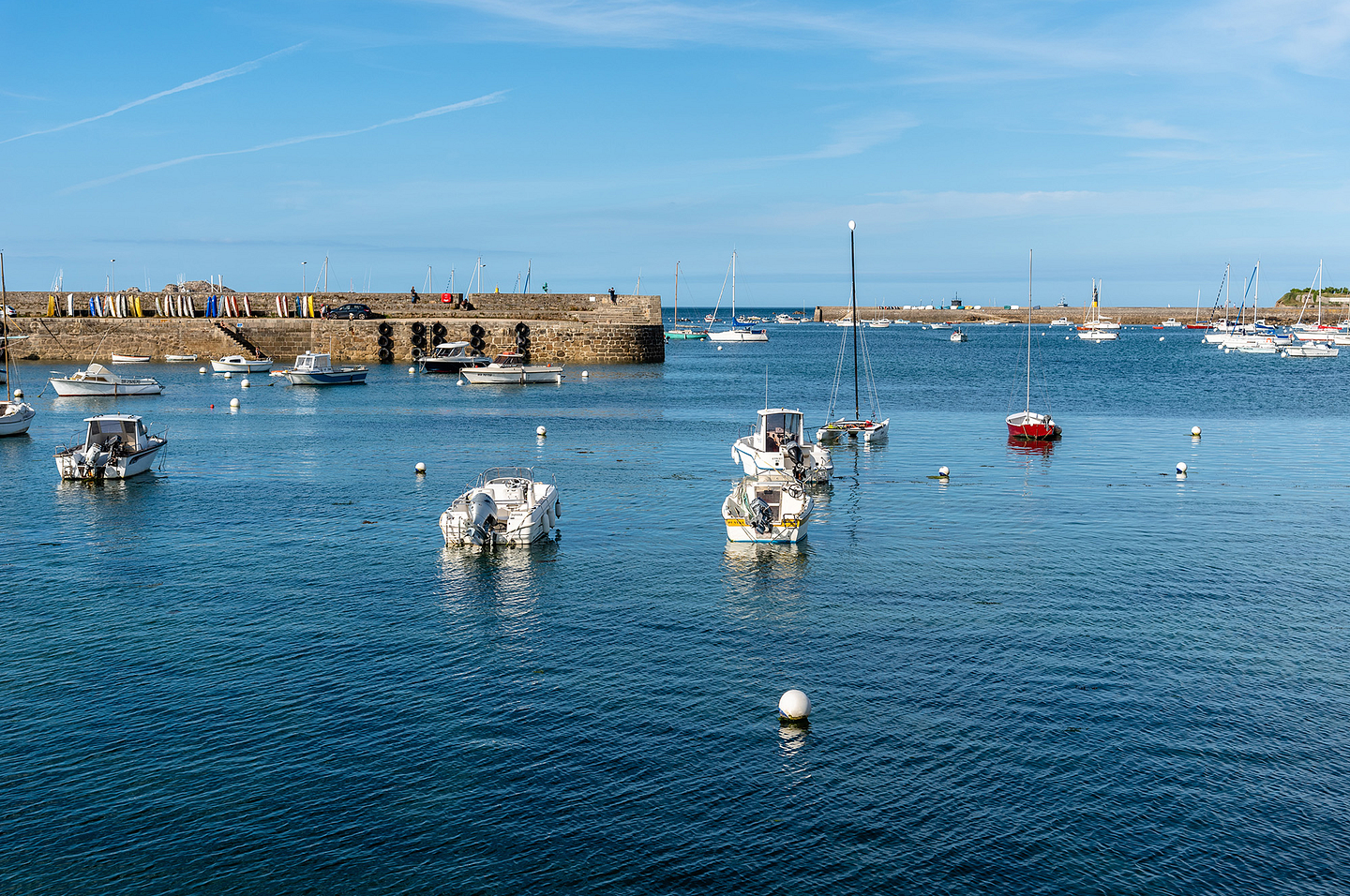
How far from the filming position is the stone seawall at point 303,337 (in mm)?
100438

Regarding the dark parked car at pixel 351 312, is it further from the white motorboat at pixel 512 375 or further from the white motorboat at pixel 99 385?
the white motorboat at pixel 99 385

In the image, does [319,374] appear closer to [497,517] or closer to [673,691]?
[497,517]

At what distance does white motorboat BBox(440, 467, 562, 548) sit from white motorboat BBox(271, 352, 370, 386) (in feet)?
188

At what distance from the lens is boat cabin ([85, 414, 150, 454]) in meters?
40.9

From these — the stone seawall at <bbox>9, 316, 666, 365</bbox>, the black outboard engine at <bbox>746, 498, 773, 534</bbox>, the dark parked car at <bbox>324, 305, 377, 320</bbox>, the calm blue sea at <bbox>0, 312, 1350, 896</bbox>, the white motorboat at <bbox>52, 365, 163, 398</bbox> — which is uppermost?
the dark parked car at <bbox>324, 305, 377, 320</bbox>

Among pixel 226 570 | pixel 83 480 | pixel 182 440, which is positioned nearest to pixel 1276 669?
pixel 226 570

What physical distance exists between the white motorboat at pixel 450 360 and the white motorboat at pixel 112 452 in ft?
170

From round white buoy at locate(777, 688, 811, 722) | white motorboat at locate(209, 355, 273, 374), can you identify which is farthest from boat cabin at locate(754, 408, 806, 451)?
white motorboat at locate(209, 355, 273, 374)

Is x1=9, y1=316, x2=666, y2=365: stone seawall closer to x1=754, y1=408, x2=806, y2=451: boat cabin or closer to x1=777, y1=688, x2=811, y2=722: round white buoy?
x1=754, y1=408, x2=806, y2=451: boat cabin

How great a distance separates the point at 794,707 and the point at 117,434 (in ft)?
112

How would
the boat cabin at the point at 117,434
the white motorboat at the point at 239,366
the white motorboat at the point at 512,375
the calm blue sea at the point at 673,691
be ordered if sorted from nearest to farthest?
1. the calm blue sea at the point at 673,691
2. the boat cabin at the point at 117,434
3. the white motorboat at the point at 512,375
4. the white motorboat at the point at 239,366

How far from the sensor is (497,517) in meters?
30.0

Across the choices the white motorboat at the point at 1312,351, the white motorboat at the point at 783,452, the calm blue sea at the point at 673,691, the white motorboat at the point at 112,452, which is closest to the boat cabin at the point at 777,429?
the white motorboat at the point at 783,452

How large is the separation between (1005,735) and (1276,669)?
22.4 ft
